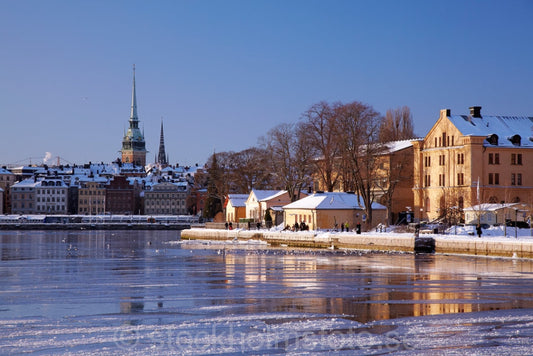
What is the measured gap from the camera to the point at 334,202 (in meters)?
73.8

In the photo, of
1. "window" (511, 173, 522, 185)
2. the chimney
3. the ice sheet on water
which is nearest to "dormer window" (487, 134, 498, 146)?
"window" (511, 173, 522, 185)

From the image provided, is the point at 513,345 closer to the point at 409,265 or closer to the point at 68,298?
the point at 68,298

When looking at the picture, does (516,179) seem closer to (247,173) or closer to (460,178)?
(460,178)

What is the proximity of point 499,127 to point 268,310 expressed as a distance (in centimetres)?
6092

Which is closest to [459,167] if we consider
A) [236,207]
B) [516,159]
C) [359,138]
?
[516,159]

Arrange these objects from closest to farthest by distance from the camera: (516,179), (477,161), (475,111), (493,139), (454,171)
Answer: (477,161) < (493,139) < (516,179) < (454,171) < (475,111)

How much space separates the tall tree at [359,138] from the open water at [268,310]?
120 feet

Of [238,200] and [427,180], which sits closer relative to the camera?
[427,180]

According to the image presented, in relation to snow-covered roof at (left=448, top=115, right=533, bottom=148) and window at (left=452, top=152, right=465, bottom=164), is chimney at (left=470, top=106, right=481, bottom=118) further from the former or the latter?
window at (left=452, top=152, right=465, bottom=164)

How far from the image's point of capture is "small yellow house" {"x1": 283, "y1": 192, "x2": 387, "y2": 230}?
73.2 metres

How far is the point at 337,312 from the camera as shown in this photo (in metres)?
21.5

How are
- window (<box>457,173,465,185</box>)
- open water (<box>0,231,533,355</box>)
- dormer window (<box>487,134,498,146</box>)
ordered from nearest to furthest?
open water (<box>0,231,533,355</box>) → dormer window (<box>487,134,498,146</box>) → window (<box>457,173,465,185</box>)

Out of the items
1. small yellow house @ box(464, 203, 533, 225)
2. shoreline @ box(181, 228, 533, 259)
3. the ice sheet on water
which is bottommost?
the ice sheet on water

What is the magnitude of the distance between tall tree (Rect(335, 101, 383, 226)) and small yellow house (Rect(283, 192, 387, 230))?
1.06m
